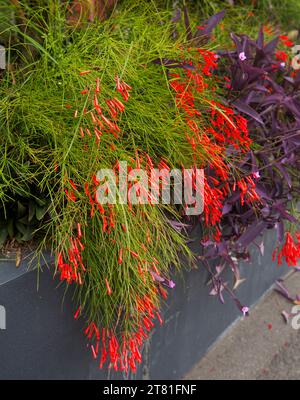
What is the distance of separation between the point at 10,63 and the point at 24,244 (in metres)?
0.69

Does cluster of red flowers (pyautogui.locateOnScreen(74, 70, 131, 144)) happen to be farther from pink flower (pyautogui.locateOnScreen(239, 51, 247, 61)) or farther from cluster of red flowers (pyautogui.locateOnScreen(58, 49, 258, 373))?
pink flower (pyautogui.locateOnScreen(239, 51, 247, 61))

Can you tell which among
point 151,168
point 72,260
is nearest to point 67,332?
point 72,260

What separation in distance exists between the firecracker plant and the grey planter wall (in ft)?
0.26

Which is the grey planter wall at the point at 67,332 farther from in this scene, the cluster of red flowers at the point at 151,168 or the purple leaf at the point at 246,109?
the purple leaf at the point at 246,109

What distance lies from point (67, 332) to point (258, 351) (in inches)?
51.7

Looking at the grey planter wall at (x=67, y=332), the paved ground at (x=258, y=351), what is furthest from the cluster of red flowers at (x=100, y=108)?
the paved ground at (x=258, y=351)

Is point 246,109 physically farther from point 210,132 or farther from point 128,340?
point 128,340

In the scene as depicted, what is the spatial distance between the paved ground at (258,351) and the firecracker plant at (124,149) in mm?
706

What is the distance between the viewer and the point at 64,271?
144cm

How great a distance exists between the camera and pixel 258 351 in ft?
8.91

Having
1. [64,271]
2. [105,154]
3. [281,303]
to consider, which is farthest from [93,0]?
[281,303]

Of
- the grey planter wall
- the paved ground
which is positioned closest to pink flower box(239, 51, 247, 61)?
the grey planter wall

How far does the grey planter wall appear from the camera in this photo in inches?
62.7

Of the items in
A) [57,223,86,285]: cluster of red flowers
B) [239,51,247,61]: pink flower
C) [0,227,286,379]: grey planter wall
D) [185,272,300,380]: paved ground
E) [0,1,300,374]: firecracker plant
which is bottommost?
[185,272,300,380]: paved ground
